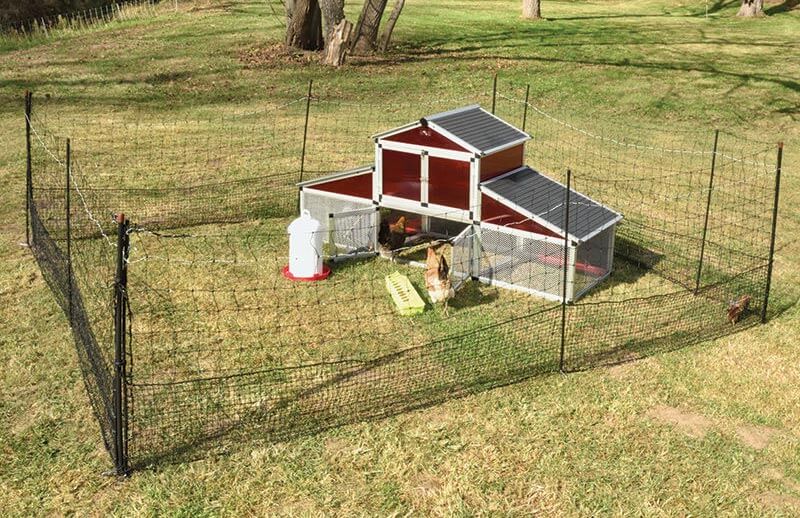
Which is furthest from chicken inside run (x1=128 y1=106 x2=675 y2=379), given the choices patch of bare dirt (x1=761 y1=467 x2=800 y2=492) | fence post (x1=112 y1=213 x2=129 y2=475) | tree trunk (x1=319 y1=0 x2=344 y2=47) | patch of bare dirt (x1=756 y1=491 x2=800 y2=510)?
tree trunk (x1=319 y1=0 x2=344 y2=47)

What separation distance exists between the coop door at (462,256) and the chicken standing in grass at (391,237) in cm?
97

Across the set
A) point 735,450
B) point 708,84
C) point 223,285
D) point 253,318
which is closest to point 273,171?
point 223,285

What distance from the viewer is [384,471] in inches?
266

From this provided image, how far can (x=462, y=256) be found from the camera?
33.5 feet

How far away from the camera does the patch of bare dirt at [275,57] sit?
23078mm

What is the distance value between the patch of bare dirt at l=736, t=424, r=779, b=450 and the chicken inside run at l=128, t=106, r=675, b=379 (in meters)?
→ 2.32

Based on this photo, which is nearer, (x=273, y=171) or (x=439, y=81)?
(x=273, y=171)

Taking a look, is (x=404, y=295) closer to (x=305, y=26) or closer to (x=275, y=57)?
(x=275, y=57)

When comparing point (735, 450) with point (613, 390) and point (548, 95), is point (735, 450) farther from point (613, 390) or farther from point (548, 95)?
point (548, 95)

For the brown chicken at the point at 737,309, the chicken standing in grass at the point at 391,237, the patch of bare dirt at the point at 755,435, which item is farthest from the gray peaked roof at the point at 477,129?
the patch of bare dirt at the point at 755,435

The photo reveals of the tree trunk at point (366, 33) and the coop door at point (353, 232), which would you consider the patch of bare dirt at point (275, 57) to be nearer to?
the tree trunk at point (366, 33)

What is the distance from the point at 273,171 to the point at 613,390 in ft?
27.3

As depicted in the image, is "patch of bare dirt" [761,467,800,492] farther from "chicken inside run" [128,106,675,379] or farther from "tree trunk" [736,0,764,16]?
"tree trunk" [736,0,764,16]

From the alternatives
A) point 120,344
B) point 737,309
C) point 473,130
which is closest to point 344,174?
point 473,130
